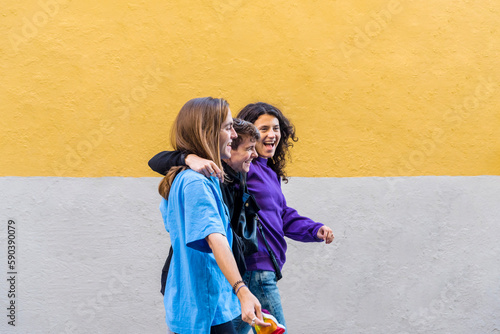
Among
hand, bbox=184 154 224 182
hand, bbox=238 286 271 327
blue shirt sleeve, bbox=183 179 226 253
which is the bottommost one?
hand, bbox=238 286 271 327

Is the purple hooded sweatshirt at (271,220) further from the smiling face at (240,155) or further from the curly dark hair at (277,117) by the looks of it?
the smiling face at (240,155)

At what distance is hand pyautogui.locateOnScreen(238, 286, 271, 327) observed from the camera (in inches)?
77.6

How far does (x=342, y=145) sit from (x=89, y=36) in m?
2.35

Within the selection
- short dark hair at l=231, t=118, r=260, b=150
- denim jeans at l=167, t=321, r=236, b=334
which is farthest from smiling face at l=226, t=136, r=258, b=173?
denim jeans at l=167, t=321, r=236, b=334

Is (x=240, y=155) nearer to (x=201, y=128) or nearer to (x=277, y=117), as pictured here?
(x=201, y=128)

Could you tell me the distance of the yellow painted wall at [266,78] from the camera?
4.48 meters

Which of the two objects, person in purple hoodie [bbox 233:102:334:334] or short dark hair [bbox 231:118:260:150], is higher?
short dark hair [bbox 231:118:260:150]

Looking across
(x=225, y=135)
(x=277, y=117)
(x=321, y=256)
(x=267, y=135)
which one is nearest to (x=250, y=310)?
(x=225, y=135)

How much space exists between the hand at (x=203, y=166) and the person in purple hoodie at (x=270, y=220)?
0.29 m

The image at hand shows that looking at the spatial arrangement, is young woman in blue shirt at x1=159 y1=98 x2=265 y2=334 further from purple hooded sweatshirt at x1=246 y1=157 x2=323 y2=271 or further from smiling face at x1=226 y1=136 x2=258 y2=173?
purple hooded sweatshirt at x1=246 y1=157 x2=323 y2=271

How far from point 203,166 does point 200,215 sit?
230 millimetres

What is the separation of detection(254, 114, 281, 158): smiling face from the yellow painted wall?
1325 millimetres

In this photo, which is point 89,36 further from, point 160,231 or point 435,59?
point 435,59

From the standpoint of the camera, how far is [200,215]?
2.05m
